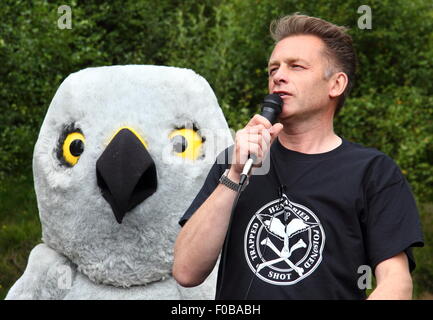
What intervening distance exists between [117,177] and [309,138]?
109 cm

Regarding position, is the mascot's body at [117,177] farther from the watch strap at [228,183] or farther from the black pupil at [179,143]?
the watch strap at [228,183]

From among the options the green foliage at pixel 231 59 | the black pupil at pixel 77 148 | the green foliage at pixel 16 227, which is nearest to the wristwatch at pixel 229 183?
the black pupil at pixel 77 148

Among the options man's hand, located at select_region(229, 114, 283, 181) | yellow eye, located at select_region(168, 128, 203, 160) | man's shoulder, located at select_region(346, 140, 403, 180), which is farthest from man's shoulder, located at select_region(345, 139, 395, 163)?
yellow eye, located at select_region(168, 128, 203, 160)

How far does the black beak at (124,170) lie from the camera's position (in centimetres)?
317

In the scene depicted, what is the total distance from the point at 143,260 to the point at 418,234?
1.57m

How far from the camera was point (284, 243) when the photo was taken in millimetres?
2199

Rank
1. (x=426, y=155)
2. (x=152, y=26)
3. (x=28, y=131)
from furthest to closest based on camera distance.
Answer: (x=152, y=26)
(x=426, y=155)
(x=28, y=131)

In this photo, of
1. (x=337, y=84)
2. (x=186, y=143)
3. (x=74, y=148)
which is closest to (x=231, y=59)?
(x=186, y=143)

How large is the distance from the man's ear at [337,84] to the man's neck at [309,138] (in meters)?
0.12

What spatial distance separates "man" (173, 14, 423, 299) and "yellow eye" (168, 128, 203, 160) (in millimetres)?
1160

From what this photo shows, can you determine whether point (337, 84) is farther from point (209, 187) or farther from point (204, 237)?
point (204, 237)

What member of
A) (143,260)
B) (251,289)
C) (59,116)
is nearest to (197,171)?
(143,260)

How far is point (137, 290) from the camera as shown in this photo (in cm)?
341
